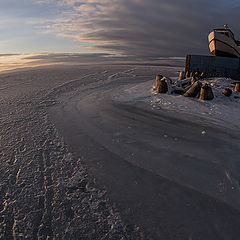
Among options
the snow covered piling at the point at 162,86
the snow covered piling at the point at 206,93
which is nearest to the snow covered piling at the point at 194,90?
the snow covered piling at the point at 206,93

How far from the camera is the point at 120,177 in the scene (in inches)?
113

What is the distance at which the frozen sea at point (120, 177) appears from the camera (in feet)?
6.75

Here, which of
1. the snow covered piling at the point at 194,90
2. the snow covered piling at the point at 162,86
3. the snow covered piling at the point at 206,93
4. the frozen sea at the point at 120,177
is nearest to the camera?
the frozen sea at the point at 120,177

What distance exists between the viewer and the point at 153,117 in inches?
224

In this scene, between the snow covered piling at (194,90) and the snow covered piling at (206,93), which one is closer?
the snow covered piling at (206,93)

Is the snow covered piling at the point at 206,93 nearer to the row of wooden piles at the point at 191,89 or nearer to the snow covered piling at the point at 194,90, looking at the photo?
the row of wooden piles at the point at 191,89

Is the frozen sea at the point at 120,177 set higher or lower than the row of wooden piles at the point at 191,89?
lower

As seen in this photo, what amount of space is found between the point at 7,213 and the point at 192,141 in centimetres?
363

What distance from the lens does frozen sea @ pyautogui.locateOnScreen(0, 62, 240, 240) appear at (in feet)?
6.75

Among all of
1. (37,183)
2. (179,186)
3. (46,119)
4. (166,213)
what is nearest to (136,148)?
(179,186)

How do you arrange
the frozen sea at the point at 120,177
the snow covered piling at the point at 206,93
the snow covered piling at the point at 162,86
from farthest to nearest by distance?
the snow covered piling at the point at 162,86, the snow covered piling at the point at 206,93, the frozen sea at the point at 120,177

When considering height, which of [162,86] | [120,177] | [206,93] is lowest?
[120,177]

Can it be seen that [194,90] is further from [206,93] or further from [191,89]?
[206,93]

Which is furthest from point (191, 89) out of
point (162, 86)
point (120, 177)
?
point (120, 177)
